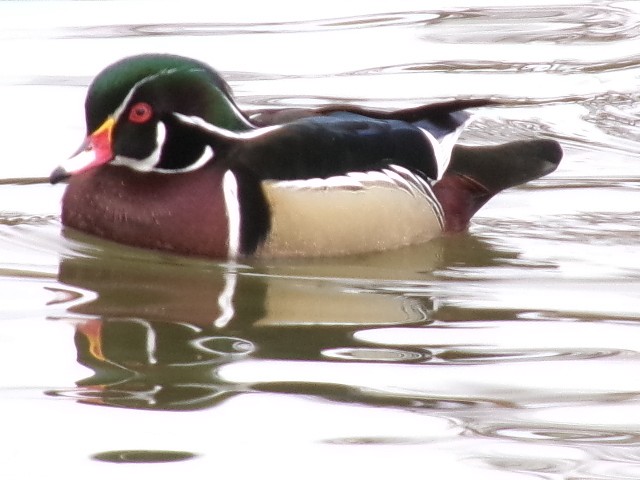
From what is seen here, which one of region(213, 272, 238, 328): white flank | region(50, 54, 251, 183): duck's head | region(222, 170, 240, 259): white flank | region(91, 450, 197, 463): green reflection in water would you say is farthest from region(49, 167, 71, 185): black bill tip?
region(91, 450, 197, 463): green reflection in water

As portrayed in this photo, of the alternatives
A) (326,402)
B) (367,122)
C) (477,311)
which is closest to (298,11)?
(367,122)

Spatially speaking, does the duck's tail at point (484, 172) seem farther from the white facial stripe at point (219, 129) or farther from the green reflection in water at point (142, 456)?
the green reflection in water at point (142, 456)

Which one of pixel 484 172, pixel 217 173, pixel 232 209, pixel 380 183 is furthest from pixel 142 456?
pixel 484 172

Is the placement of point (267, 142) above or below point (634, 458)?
above

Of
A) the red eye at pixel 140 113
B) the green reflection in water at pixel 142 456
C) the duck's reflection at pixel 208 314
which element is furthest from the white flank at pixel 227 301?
the green reflection in water at pixel 142 456

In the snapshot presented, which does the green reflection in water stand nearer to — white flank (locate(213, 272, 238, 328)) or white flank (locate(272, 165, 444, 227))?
white flank (locate(213, 272, 238, 328))

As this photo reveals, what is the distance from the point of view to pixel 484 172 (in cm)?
720

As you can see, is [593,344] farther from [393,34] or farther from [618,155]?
[393,34]

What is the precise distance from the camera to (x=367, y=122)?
6.57 metres

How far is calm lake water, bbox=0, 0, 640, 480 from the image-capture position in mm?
4250

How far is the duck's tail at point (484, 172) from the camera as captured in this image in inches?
276

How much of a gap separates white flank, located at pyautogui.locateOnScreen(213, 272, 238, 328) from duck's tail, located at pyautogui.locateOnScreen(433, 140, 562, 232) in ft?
4.22

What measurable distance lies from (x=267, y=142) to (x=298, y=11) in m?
5.51

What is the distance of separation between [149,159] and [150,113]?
20cm
